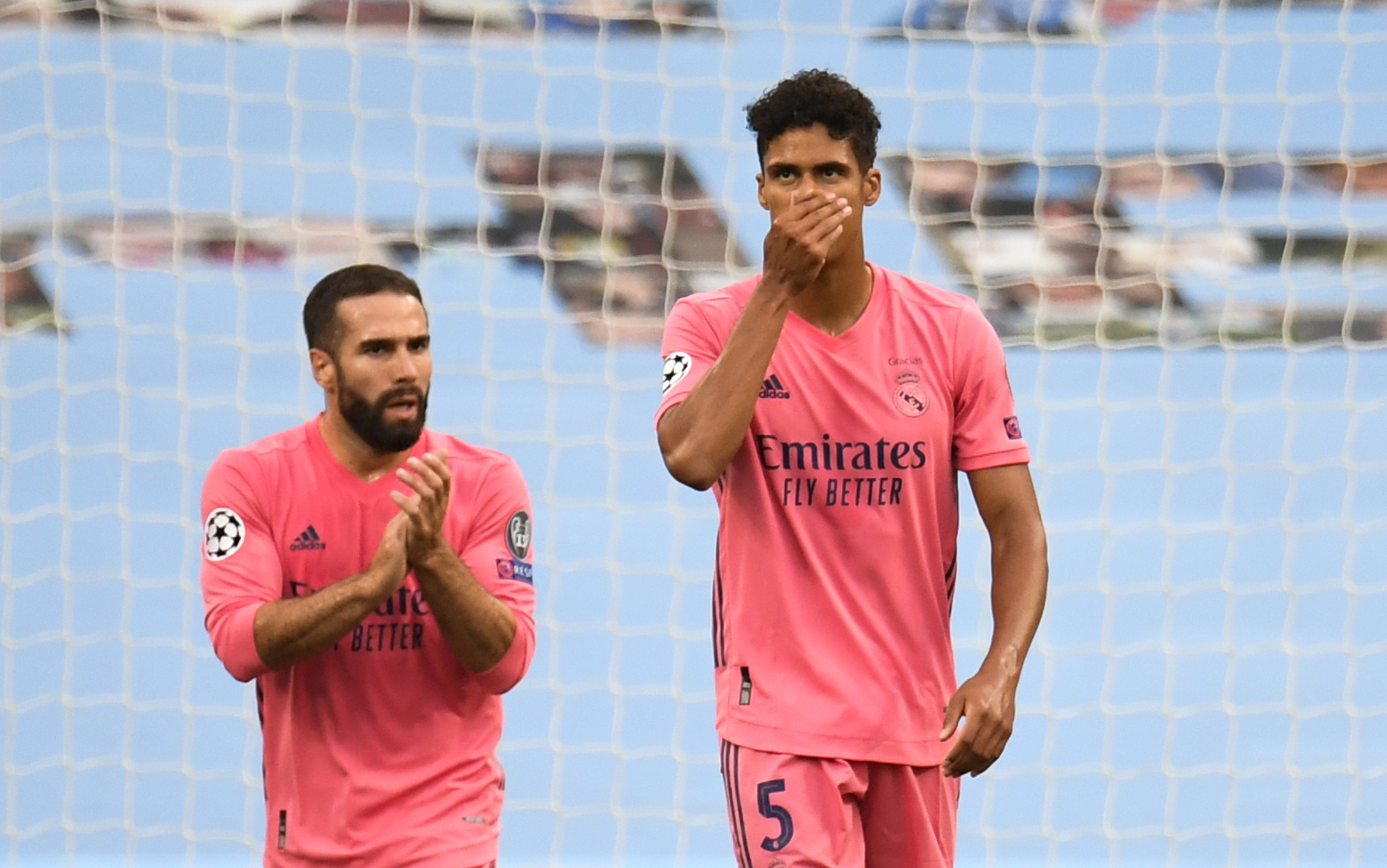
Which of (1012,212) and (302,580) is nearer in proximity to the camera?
(302,580)

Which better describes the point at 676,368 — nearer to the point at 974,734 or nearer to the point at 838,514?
the point at 838,514

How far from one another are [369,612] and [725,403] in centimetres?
75

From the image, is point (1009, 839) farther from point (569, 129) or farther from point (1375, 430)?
point (569, 129)

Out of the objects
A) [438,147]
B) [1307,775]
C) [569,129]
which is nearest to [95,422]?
[438,147]

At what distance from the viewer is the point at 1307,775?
18.6 feet

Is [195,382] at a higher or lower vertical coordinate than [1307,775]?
higher

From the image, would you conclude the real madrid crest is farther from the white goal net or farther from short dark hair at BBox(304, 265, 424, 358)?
the white goal net

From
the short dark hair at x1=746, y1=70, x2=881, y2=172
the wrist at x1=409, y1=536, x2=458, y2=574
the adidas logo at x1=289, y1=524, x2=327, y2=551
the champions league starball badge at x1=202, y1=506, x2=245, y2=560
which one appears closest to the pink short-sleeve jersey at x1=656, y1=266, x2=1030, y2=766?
the short dark hair at x1=746, y1=70, x2=881, y2=172

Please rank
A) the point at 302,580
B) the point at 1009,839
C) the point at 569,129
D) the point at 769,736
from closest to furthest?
the point at 769,736
the point at 302,580
the point at 1009,839
the point at 569,129

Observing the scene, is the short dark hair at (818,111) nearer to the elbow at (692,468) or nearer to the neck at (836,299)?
the neck at (836,299)

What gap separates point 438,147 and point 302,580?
9.62 ft

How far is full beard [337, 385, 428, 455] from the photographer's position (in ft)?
11.1

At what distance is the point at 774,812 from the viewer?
3.07 meters

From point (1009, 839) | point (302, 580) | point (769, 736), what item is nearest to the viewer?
point (769, 736)
